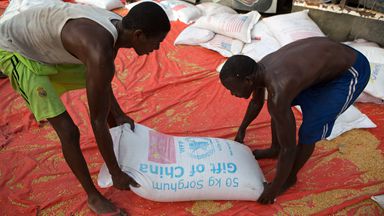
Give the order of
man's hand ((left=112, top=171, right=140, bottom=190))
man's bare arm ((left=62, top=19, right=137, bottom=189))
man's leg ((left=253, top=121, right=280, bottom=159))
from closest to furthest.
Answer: man's bare arm ((left=62, top=19, right=137, bottom=189)) → man's hand ((left=112, top=171, right=140, bottom=190)) → man's leg ((left=253, top=121, right=280, bottom=159))

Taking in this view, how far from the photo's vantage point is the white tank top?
1271mm

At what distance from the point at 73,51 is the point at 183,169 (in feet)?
2.40

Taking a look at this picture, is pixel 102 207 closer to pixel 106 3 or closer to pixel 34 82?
pixel 34 82

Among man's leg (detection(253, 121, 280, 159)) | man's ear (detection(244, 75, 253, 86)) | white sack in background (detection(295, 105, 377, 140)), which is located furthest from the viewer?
white sack in background (detection(295, 105, 377, 140))

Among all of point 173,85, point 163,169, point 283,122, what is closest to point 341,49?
point 283,122

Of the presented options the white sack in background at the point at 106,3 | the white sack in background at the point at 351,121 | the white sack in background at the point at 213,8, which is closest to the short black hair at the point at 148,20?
the white sack in background at the point at 351,121

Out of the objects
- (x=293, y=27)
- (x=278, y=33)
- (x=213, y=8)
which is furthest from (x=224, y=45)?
(x=213, y=8)

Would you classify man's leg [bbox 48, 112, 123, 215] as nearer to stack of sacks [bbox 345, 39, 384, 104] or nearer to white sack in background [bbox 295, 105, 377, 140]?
white sack in background [bbox 295, 105, 377, 140]

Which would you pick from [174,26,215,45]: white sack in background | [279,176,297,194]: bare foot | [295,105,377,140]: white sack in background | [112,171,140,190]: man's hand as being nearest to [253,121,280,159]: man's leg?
[279,176,297,194]: bare foot

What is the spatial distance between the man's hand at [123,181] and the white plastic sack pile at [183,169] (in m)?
0.03

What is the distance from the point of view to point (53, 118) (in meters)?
1.40

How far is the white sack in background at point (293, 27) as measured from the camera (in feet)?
9.43

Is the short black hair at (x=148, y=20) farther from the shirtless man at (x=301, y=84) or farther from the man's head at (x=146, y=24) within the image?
the shirtless man at (x=301, y=84)

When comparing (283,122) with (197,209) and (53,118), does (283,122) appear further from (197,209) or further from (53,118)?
(53,118)
